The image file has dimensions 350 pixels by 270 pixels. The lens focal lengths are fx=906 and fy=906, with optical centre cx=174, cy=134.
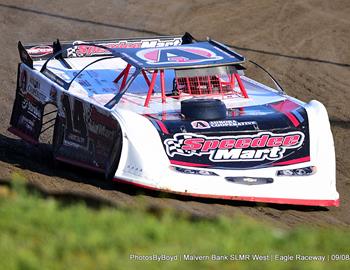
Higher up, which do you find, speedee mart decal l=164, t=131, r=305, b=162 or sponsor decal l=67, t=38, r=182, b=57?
sponsor decal l=67, t=38, r=182, b=57

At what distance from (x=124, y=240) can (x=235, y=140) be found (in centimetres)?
391

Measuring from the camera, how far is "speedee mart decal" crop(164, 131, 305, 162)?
931 cm

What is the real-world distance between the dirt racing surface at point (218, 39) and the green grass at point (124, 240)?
2.27 meters

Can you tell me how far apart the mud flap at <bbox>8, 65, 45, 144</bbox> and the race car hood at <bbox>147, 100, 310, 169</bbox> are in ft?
6.90

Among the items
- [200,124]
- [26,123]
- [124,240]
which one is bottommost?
[26,123]

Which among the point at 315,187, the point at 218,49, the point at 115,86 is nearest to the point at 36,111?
the point at 115,86

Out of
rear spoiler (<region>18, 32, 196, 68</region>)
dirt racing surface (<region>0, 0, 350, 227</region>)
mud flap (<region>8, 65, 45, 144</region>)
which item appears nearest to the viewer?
dirt racing surface (<region>0, 0, 350, 227</region>)

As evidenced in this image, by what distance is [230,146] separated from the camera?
30.8 feet

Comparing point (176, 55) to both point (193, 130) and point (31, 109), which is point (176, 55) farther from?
point (31, 109)

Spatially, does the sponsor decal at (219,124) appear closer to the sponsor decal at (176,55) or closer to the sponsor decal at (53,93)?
the sponsor decal at (176,55)

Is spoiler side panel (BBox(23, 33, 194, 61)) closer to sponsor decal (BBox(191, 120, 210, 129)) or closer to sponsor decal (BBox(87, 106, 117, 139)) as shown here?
sponsor decal (BBox(87, 106, 117, 139))

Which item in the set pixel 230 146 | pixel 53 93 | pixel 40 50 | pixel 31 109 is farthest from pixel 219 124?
pixel 40 50

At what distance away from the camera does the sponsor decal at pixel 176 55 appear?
10265mm

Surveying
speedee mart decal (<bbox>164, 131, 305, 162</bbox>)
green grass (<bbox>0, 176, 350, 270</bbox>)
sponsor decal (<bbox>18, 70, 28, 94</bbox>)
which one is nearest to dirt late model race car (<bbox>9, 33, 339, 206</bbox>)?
speedee mart decal (<bbox>164, 131, 305, 162</bbox>)
